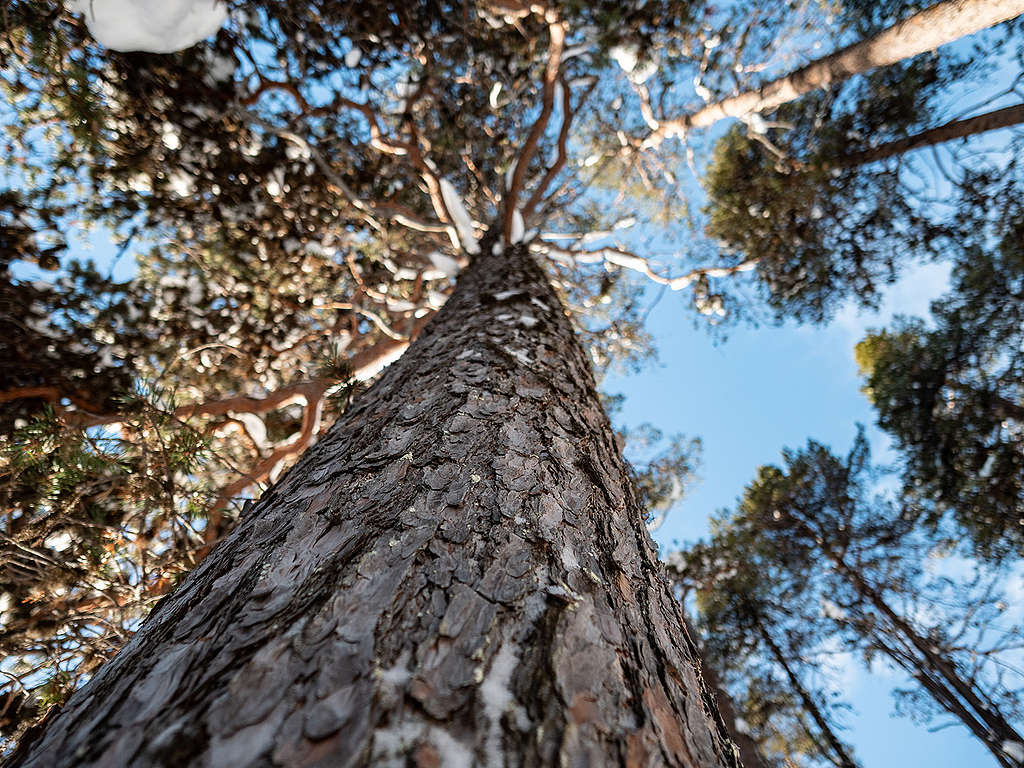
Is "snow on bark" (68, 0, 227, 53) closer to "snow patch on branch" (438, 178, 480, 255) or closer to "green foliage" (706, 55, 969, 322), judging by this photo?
"snow patch on branch" (438, 178, 480, 255)

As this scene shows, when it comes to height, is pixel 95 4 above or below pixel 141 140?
below

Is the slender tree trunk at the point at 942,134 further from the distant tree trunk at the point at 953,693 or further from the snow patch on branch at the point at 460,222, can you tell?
the distant tree trunk at the point at 953,693

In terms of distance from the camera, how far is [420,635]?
60 cm

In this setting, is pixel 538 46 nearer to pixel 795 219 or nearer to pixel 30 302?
pixel 795 219

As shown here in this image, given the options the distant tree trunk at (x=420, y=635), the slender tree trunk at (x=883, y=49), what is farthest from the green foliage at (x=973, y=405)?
the distant tree trunk at (x=420, y=635)

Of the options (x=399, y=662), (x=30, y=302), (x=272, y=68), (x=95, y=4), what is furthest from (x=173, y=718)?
(x=272, y=68)

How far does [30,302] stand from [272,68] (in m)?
3.14

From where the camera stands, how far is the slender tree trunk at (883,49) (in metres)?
3.09

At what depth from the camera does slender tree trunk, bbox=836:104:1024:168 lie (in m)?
4.62

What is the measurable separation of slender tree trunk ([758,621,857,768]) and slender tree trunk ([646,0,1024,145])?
28.6ft

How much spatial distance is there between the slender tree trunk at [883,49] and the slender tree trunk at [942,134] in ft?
5.46

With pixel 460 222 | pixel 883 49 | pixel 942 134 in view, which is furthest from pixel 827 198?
pixel 460 222

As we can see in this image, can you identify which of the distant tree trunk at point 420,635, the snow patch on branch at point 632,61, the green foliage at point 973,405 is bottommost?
the distant tree trunk at point 420,635

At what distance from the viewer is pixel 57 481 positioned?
204cm
